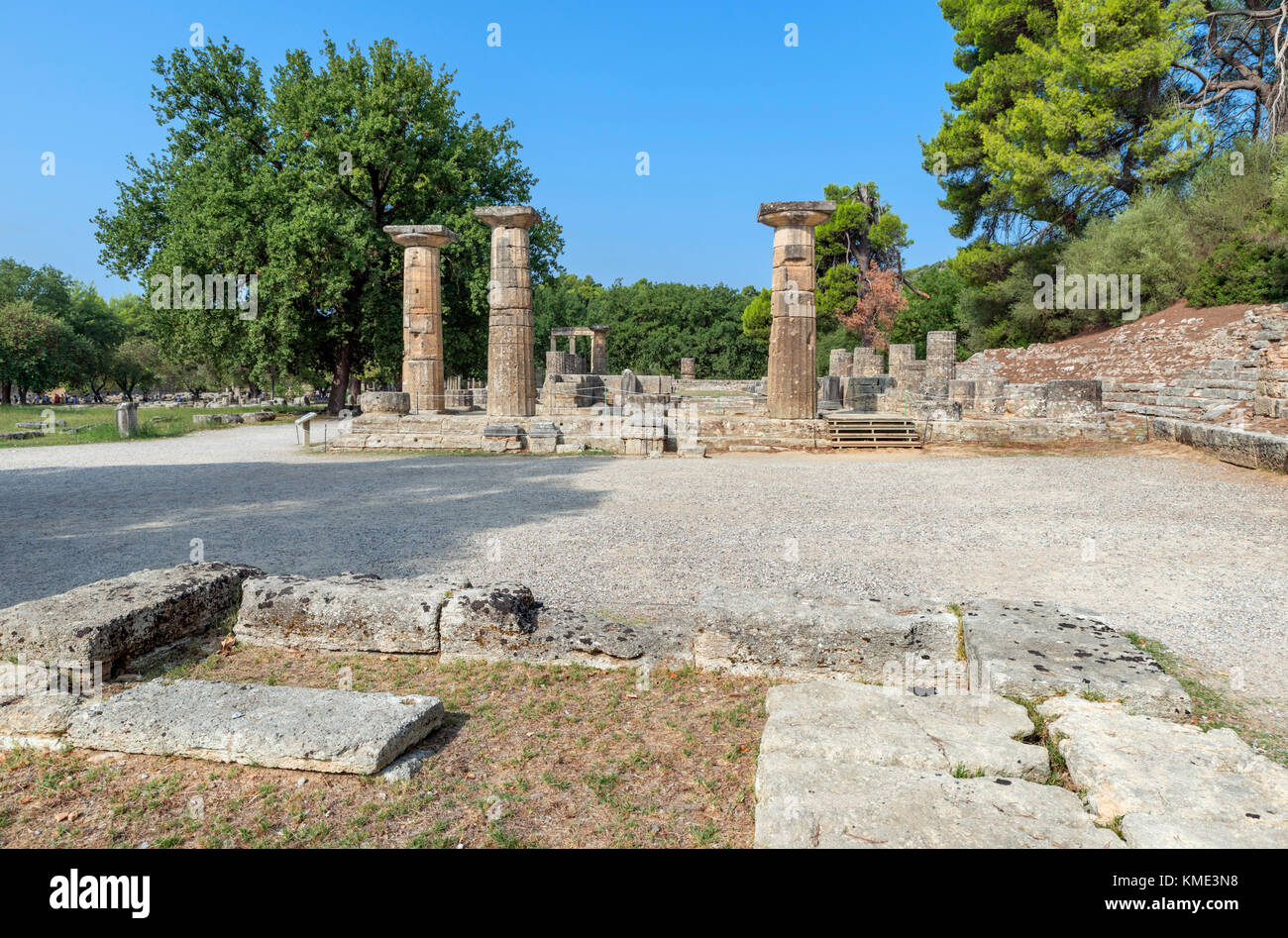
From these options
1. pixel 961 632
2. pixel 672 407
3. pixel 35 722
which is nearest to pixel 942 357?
pixel 672 407

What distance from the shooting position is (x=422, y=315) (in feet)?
60.2

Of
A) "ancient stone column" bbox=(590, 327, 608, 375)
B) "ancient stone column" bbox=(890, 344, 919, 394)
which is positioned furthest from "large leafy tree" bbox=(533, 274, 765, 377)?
"ancient stone column" bbox=(890, 344, 919, 394)

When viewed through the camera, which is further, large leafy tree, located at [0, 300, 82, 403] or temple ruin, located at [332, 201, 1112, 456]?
large leafy tree, located at [0, 300, 82, 403]

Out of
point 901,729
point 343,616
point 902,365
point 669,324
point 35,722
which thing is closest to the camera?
point 901,729

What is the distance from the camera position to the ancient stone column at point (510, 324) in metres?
16.7

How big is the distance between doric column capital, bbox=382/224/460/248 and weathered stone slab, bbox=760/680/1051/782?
16.9 metres

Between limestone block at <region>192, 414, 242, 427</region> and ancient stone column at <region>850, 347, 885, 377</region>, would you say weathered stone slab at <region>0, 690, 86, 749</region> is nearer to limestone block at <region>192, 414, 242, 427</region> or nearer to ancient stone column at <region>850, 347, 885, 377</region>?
limestone block at <region>192, 414, 242, 427</region>

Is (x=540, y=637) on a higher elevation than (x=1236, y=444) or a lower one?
lower

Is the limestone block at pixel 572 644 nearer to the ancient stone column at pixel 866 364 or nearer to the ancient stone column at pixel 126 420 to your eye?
the ancient stone column at pixel 126 420

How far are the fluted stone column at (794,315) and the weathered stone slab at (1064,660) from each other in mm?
12375

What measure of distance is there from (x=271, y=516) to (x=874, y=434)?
37.9 feet

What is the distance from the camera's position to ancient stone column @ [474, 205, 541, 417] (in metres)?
16.7

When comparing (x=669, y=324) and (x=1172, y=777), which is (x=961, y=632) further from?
(x=669, y=324)

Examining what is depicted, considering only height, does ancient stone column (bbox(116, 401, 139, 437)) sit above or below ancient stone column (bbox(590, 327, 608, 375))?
below
